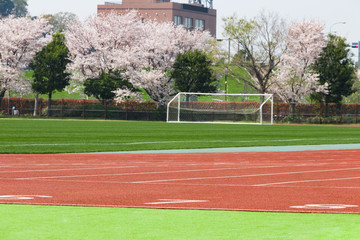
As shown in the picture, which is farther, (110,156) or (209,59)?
(209,59)

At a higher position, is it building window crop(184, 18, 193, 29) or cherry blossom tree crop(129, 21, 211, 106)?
building window crop(184, 18, 193, 29)

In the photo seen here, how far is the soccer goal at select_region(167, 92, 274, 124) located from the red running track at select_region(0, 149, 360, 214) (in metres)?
44.4

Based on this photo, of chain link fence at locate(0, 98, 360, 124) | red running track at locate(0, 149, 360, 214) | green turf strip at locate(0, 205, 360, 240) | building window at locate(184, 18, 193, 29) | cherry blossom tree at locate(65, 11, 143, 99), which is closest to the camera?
green turf strip at locate(0, 205, 360, 240)

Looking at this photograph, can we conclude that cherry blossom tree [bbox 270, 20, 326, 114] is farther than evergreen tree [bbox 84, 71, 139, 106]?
No

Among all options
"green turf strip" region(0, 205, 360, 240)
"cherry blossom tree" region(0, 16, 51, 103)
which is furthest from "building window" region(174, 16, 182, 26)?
"green turf strip" region(0, 205, 360, 240)

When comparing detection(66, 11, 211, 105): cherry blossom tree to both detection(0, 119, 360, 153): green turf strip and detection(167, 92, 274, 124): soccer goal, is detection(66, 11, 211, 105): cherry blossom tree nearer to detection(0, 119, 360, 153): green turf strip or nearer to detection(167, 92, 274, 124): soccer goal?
detection(167, 92, 274, 124): soccer goal

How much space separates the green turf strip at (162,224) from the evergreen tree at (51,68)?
6498 cm

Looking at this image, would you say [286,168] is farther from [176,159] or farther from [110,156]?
[110,156]

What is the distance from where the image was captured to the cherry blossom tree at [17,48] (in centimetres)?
7419

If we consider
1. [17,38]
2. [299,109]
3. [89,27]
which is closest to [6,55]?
[17,38]

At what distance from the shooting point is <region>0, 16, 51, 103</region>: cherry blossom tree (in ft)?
243

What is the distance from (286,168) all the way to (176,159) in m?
3.58

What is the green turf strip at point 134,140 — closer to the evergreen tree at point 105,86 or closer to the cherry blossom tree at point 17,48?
the evergreen tree at point 105,86

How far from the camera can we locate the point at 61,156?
1806 cm
